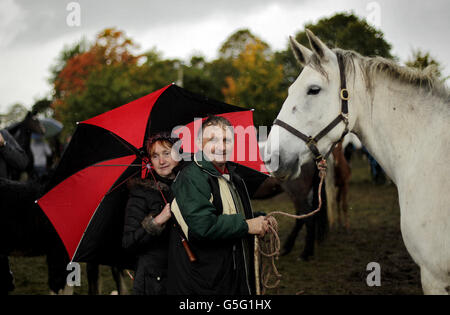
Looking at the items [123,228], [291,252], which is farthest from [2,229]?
[291,252]

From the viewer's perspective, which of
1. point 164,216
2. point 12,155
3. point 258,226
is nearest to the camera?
point 258,226

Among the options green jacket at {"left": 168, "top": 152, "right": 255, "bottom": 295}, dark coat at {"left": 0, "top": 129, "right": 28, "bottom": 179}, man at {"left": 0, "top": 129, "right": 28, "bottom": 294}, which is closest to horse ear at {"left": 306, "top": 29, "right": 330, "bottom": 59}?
green jacket at {"left": 168, "top": 152, "right": 255, "bottom": 295}

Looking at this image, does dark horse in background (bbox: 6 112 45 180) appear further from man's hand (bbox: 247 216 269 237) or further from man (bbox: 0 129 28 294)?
man's hand (bbox: 247 216 269 237)

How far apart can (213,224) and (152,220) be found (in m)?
0.63

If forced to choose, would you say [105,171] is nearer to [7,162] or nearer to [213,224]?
[213,224]

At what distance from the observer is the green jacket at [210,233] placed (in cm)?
185

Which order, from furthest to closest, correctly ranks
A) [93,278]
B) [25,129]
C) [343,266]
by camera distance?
[343,266], [25,129], [93,278]

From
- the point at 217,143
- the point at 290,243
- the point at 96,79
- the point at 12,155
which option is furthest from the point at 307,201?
the point at 96,79

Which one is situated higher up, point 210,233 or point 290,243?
point 210,233

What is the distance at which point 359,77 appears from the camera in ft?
7.96

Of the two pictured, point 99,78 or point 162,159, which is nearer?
point 162,159

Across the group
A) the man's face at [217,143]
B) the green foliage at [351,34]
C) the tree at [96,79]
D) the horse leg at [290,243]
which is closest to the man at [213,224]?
the man's face at [217,143]

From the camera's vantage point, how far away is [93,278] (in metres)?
4.09
